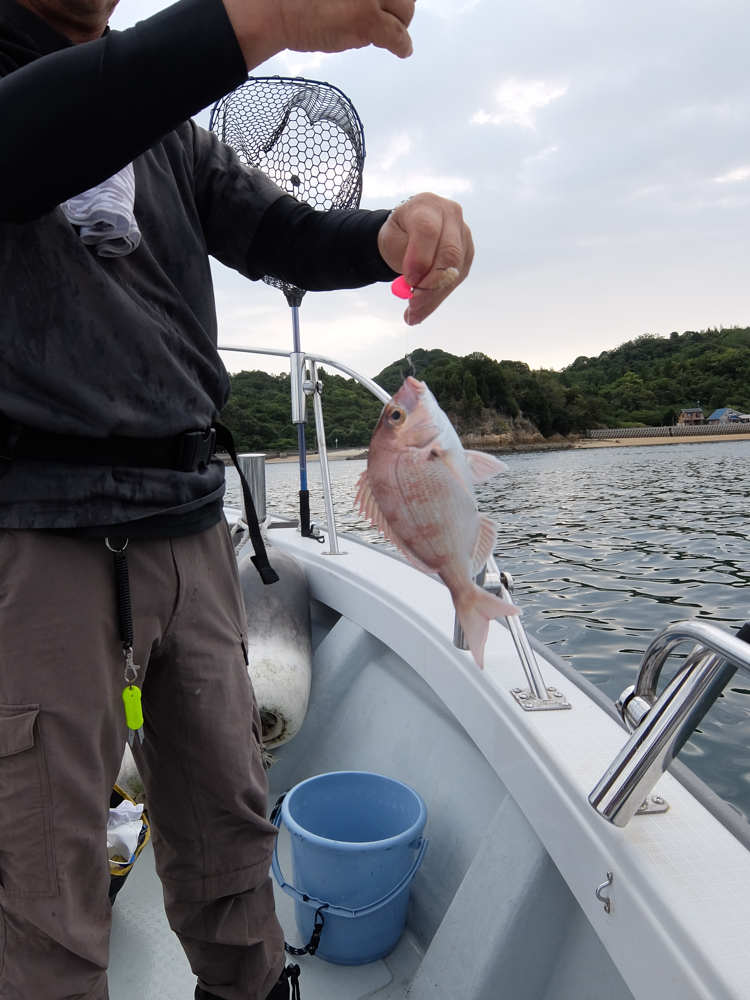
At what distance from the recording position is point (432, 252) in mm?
1204

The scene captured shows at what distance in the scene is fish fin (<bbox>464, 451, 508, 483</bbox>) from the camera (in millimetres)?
1222

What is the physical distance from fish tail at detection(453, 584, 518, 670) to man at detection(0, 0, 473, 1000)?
0.52 meters

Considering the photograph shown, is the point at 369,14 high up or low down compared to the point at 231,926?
up

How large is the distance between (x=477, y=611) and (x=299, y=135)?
275 centimetres

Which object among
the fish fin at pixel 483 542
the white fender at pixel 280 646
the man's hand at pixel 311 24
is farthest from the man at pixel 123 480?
the white fender at pixel 280 646

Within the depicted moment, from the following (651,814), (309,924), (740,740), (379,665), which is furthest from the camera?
(740,740)

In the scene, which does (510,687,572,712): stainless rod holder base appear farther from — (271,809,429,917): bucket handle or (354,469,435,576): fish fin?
(354,469,435,576): fish fin

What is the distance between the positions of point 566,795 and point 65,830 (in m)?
0.97

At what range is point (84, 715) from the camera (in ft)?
3.99

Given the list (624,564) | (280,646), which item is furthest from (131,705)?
(624,564)

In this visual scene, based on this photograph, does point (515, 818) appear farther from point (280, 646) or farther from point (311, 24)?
point (311, 24)

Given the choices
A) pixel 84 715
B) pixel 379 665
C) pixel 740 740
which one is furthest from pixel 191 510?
pixel 740 740

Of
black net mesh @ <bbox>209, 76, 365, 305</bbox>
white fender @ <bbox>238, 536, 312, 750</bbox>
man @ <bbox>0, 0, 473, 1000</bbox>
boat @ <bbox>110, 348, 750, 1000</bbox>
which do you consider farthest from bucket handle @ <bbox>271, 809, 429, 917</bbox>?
black net mesh @ <bbox>209, 76, 365, 305</bbox>

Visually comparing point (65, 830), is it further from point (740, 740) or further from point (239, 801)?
point (740, 740)
